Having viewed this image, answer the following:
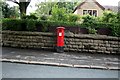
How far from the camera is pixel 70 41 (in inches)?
473

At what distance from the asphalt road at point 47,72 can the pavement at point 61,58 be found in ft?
1.35

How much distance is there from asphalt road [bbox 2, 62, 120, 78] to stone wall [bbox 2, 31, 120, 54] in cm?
334

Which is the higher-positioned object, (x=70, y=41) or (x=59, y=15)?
(x=59, y=15)

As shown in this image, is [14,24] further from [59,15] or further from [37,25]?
[59,15]

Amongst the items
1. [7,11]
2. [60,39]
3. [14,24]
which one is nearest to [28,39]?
[14,24]

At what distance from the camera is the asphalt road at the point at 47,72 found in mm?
7457

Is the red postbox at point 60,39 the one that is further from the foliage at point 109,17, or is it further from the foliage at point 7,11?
the foliage at point 7,11

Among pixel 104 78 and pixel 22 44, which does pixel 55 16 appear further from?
pixel 104 78

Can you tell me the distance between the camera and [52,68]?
863 centimetres

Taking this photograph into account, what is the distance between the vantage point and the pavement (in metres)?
9.19

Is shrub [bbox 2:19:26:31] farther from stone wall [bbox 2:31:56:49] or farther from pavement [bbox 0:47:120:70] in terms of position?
pavement [bbox 0:47:120:70]

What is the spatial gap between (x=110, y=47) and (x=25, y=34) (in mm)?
4128

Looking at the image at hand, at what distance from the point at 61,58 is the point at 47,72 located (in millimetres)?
2424

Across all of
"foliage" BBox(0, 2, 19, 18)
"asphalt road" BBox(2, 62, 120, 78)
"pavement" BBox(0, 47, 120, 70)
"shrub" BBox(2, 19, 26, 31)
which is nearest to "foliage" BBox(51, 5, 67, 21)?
"shrub" BBox(2, 19, 26, 31)
